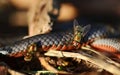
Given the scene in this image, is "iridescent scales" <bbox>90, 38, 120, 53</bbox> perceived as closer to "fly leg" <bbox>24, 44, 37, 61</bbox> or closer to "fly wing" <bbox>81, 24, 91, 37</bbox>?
"fly wing" <bbox>81, 24, 91, 37</bbox>

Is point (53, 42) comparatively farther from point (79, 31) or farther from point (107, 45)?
point (107, 45)

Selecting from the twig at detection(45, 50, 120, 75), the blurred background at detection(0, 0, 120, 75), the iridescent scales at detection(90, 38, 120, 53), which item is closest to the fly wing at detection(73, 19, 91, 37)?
the iridescent scales at detection(90, 38, 120, 53)

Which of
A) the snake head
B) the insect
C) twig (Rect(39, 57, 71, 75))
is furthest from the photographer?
the snake head

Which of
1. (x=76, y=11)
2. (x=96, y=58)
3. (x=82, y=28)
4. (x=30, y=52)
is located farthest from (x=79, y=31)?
(x=76, y=11)

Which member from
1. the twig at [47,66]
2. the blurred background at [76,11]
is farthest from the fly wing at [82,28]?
the blurred background at [76,11]

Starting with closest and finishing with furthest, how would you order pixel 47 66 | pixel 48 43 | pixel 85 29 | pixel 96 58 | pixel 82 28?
pixel 47 66
pixel 96 58
pixel 48 43
pixel 82 28
pixel 85 29

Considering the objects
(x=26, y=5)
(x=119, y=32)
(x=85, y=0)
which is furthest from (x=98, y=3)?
(x=119, y=32)
